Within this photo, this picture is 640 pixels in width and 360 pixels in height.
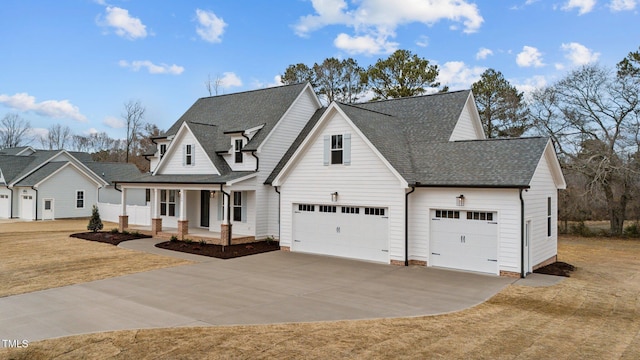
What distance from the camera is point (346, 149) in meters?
16.6

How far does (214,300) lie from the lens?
10.4 m

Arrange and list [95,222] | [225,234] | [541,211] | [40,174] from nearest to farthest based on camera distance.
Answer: [541,211], [225,234], [95,222], [40,174]

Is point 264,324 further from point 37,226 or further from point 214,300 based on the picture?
point 37,226

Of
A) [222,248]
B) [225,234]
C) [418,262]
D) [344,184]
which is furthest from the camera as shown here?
[225,234]

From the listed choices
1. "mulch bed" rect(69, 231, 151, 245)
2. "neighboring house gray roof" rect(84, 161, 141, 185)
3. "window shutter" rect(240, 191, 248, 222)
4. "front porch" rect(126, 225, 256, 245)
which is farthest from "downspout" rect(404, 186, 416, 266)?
"neighboring house gray roof" rect(84, 161, 141, 185)

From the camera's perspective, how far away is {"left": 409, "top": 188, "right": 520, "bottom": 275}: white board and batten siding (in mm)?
13336

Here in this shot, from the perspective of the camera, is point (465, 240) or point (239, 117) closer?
point (465, 240)

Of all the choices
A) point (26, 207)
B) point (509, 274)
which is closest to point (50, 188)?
point (26, 207)

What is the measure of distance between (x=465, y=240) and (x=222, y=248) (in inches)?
389

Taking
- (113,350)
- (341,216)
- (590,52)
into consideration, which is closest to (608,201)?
(590,52)

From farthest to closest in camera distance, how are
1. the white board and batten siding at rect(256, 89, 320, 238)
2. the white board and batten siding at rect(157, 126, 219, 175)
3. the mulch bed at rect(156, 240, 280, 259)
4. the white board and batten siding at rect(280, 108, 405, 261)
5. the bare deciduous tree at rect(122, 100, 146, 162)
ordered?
the bare deciduous tree at rect(122, 100, 146, 162) → the white board and batten siding at rect(157, 126, 219, 175) → the white board and batten siding at rect(256, 89, 320, 238) → the mulch bed at rect(156, 240, 280, 259) → the white board and batten siding at rect(280, 108, 405, 261)

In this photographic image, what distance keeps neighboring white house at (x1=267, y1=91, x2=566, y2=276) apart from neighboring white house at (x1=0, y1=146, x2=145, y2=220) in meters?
24.7

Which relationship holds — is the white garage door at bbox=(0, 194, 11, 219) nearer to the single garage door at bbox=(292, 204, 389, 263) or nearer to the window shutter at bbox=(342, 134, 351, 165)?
the single garage door at bbox=(292, 204, 389, 263)

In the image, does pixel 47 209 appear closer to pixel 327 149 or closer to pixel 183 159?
pixel 183 159
